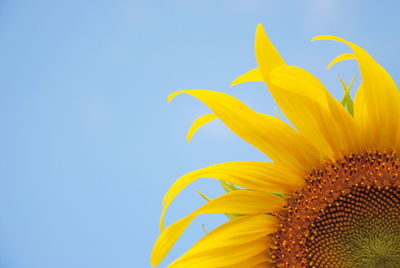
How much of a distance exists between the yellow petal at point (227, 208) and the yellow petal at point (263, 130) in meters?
0.09

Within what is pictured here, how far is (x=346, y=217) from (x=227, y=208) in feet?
0.81

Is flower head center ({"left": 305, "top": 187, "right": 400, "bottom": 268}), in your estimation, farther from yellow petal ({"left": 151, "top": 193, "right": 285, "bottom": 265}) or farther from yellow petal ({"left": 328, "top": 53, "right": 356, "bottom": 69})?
yellow petal ({"left": 328, "top": 53, "right": 356, "bottom": 69})

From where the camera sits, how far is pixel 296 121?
3.93 ft

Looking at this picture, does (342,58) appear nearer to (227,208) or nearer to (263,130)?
(263,130)

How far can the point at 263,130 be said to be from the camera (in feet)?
3.97

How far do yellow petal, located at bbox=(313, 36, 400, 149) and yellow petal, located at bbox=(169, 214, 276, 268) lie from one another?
0.29m

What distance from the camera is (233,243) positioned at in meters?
1.23

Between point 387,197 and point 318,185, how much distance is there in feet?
0.46

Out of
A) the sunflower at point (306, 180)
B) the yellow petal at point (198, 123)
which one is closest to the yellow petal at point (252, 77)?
the sunflower at point (306, 180)

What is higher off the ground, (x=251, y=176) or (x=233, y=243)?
(x=251, y=176)

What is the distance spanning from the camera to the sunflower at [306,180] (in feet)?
3.76

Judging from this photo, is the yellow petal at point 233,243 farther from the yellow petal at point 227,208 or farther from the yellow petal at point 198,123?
the yellow petal at point 198,123

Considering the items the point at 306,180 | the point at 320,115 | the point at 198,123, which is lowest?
the point at 306,180

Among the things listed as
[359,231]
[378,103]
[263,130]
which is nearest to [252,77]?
[263,130]
